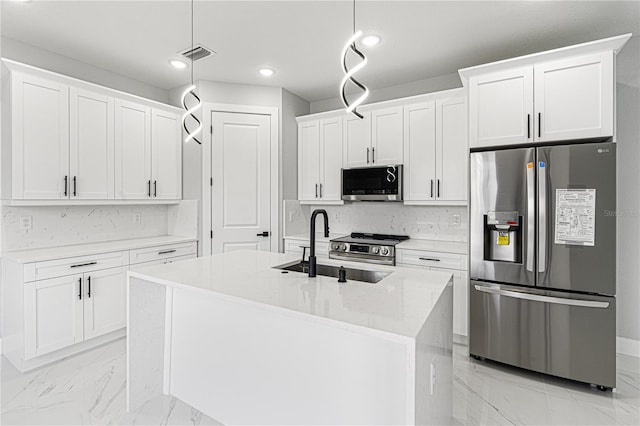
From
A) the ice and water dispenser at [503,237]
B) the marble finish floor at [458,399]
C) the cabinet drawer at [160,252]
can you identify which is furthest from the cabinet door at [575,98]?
the cabinet drawer at [160,252]

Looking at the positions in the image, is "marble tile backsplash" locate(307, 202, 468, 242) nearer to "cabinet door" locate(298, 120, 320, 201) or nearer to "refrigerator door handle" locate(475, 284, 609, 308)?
"cabinet door" locate(298, 120, 320, 201)

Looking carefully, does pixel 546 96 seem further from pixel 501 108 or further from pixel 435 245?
pixel 435 245

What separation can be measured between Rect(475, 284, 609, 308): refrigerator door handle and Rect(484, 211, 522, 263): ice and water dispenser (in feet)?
0.79

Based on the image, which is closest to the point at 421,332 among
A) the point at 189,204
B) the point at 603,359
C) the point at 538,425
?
the point at 538,425

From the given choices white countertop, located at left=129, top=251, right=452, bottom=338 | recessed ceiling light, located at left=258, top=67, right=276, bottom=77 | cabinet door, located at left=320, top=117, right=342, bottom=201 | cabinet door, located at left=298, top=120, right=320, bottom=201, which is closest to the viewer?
white countertop, located at left=129, top=251, right=452, bottom=338

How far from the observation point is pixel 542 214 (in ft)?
7.91

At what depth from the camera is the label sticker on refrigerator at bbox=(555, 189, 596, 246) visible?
228 centimetres

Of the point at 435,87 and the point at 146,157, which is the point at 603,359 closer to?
the point at 435,87

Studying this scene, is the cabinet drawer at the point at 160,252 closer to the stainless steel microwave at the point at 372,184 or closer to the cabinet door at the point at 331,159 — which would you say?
the cabinet door at the point at 331,159

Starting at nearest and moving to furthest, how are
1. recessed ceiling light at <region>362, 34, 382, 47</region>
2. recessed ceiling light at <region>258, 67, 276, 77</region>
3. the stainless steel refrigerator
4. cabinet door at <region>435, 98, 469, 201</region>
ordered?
the stainless steel refrigerator → recessed ceiling light at <region>362, 34, 382, 47</region> → cabinet door at <region>435, 98, 469, 201</region> → recessed ceiling light at <region>258, 67, 276, 77</region>

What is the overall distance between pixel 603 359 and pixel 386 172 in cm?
228

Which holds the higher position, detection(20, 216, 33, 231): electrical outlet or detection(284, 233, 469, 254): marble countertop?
detection(20, 216, 33, 231): electrical outlet

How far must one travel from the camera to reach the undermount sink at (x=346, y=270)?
2.04 m

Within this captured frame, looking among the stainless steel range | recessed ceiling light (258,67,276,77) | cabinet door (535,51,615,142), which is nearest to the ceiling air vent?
recessed ceiling light (258,67,276,77)
